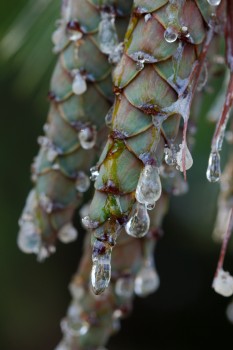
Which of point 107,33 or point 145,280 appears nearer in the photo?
point 107,33

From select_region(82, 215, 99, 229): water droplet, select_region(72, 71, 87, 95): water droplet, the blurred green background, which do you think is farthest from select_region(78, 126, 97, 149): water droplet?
the blurred green background

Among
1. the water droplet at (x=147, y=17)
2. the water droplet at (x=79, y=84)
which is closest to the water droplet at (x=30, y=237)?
the water droplet at (x=79, y=84)

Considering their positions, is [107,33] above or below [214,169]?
above

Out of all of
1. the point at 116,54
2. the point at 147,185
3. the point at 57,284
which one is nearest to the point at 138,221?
the point at 147,185

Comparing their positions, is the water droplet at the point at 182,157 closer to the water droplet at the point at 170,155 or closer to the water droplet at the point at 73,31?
the water droplet at the point at 170,155

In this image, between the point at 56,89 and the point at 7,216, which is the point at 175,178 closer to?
the point at 56,89

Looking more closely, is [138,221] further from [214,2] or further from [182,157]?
[214,2]
